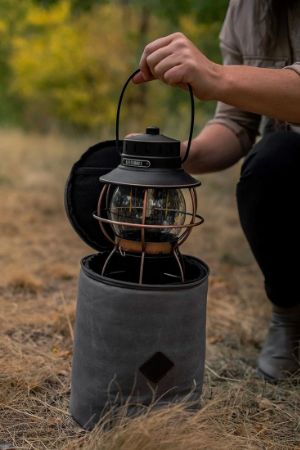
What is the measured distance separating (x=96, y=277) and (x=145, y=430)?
0.39 m

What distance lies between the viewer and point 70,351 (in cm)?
238

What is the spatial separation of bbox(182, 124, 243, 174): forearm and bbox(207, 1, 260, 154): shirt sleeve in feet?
0.11

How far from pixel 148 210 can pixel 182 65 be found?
1.21 feet

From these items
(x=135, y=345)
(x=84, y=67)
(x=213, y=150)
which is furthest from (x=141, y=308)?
(x=84, y=67)

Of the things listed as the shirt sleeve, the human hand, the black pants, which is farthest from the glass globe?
the shirt sleeve

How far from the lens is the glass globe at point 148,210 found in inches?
65.6

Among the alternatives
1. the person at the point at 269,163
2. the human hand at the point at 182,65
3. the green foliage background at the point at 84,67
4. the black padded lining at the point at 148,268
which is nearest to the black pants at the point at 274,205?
the person at the point at 269,163

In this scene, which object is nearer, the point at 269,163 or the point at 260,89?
the point at 260,89

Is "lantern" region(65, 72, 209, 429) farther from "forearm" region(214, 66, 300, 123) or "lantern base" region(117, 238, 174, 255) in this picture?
"forearm" region(214, 66, 300, 123)

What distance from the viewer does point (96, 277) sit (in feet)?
5.27

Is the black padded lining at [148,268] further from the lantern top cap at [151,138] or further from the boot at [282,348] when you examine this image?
the boot at [282,348]

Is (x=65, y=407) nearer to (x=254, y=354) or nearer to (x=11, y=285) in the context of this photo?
(x=254, y=354)

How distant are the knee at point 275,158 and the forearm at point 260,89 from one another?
0.40 meters

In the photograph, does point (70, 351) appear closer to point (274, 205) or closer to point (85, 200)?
point (85, 200)
